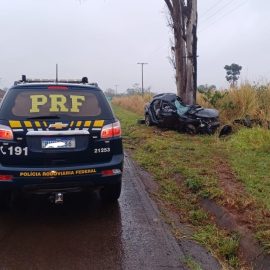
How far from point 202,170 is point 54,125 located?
3396 millimetres

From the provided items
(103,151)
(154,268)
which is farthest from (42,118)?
(154,268)

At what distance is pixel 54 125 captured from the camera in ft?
15.8

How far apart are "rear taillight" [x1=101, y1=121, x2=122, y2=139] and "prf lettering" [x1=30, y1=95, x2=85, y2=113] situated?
413 mm

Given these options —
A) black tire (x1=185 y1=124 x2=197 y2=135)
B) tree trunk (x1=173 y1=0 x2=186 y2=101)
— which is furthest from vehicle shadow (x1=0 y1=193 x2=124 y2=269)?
tree trunk (x1=173 y1=0 x2=186 y2=101)

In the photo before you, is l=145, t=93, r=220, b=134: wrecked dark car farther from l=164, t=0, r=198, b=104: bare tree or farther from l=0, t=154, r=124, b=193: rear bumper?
l=0, t=154, r=124, b=193: rear bumper

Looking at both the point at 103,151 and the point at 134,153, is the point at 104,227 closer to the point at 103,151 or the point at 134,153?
the point at 103,151

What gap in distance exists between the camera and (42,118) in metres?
4.88

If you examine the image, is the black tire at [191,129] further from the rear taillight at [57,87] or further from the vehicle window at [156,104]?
the rear taillight at [57,87]

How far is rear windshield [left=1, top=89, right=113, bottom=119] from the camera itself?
492 centimetres

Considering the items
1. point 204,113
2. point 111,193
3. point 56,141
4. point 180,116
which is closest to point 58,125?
point 56,141

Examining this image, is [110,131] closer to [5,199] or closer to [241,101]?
[5,199]

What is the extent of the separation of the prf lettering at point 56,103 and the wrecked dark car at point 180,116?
24.4 feet

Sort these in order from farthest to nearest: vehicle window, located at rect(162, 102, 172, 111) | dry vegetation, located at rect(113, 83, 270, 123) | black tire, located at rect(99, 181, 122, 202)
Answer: vehicle window, located at rect(162, 102, 172, 111) < dry vegetation, located at rect(113, 83, 270, 123) < black tire, located at rect(99, 181, 122, 202)

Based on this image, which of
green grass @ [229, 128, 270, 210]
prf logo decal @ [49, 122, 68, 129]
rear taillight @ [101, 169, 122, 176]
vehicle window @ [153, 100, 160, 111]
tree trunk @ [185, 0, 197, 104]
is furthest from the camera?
tree trunk @ [185, 0, 197, 104]
